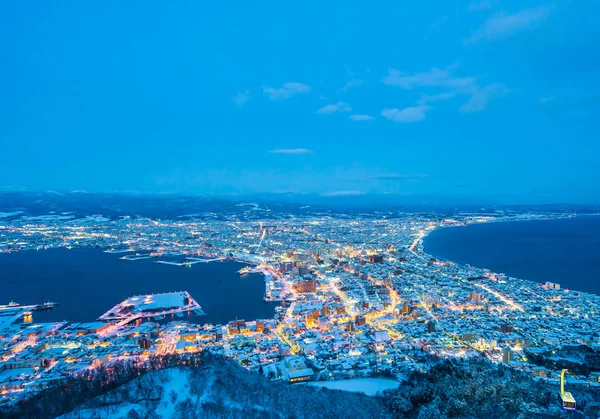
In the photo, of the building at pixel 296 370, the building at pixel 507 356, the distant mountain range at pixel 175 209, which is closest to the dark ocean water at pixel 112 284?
the building at pixel 296 370

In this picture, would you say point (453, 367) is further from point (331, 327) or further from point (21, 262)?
point (21, 262)

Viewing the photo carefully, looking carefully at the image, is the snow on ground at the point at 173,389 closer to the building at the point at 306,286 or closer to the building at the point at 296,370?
the building at the point at 296,370

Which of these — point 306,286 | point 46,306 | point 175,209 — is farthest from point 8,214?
point 306,286

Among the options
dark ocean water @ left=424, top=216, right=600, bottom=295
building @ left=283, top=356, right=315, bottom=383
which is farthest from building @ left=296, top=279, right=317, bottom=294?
dark ocean water @ left=424, top=216, right=600, bottom=295

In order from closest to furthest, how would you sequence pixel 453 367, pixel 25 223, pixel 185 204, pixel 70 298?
pixel 453 367
pixel 70 298
pixel 25 223
pixel 185 204

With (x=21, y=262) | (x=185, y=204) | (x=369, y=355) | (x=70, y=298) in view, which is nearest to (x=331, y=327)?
(x=369, y=355)

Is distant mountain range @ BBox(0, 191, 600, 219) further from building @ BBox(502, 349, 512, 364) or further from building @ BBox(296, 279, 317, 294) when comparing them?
building @ BBox(502, 349, 512, 364)
